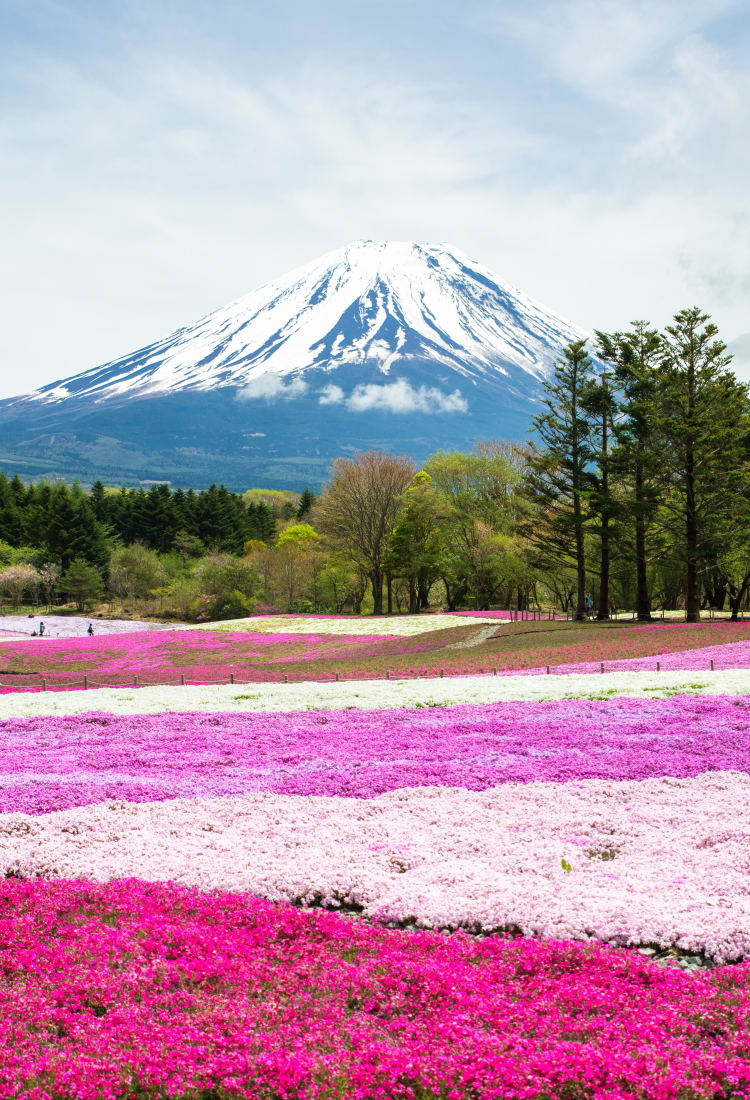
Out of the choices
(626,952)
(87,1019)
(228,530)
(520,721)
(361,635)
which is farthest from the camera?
(228,530)

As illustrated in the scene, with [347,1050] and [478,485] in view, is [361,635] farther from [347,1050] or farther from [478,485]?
[347,1050]

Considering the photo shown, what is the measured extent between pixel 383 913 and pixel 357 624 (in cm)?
5160

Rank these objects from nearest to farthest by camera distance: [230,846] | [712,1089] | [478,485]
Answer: [712,1089], [230,846], [478,485]

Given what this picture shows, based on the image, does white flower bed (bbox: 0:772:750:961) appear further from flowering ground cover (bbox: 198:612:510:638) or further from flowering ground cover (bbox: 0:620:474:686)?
flowering ground cover (bbox: 198:612:510:638)

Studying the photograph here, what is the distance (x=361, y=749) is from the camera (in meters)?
15.7

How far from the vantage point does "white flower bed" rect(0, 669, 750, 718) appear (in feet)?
71.4

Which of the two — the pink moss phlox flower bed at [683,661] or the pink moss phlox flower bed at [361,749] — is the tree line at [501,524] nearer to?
the pink moss phlox flower bed at [683,661]

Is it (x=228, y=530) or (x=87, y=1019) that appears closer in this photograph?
(x=87, y=1019)

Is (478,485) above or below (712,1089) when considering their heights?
above

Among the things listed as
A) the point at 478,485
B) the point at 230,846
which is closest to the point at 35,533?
the point at 478,485

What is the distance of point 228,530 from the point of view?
4722 inches

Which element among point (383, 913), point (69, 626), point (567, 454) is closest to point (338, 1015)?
point (383, 913)

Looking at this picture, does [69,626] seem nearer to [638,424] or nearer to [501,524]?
[501,524]

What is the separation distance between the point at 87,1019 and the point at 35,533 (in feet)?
363
